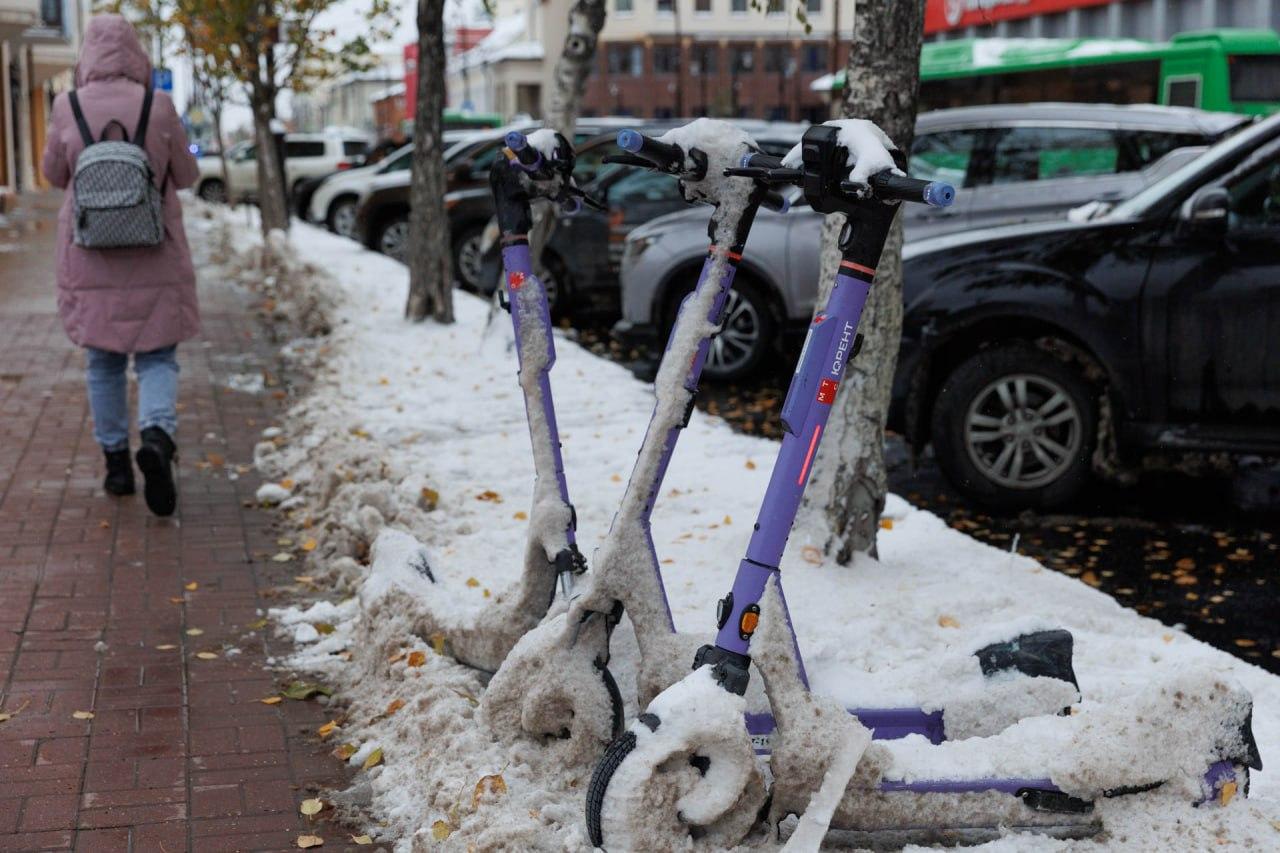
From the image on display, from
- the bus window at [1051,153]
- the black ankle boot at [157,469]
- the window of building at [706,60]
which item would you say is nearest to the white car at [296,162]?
the bus window at [1051,153]

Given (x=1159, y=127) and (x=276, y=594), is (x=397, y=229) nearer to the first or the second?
(x=1159, y=127)

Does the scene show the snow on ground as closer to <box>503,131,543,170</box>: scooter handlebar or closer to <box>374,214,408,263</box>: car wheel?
<box>503,131,543,170</box>: scooter handlebar

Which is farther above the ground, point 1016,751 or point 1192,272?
point 1192,272

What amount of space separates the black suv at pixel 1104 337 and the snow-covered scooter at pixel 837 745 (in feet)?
11.1

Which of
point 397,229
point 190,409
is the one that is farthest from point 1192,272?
point 397,229

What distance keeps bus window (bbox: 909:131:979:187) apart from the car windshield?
455 cm

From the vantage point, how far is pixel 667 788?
9.63ft

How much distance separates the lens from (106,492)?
21.6 ft

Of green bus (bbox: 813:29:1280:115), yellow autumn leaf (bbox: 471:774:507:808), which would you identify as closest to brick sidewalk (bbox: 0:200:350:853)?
yellow autumn leaf (bbox: 471:774:507:808)

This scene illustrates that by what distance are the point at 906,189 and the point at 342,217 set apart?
22249mm

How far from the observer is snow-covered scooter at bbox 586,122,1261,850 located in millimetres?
2936

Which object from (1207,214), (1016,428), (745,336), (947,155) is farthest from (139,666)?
(947,155)

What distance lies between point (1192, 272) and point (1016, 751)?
12.2 feet

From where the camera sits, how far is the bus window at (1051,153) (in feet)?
36.7
